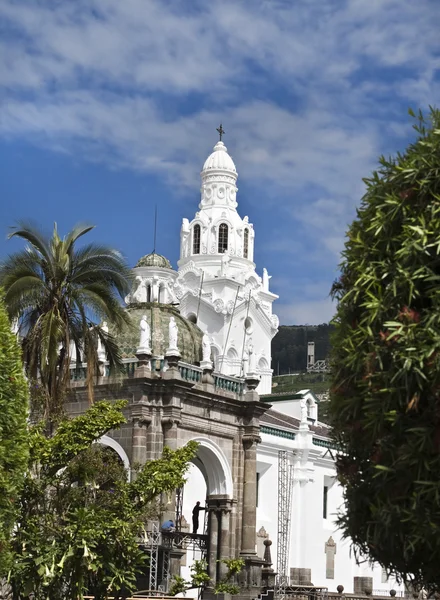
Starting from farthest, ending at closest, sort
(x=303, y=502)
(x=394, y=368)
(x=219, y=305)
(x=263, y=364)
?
(x=263, y=364)
(x=219, y=305)
(x=303, y=502)
(x=394, y=368)

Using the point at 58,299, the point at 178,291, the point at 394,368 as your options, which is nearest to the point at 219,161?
the point at 178,291

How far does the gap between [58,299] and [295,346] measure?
121 meters

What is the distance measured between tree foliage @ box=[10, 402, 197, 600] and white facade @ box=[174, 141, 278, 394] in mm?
49490

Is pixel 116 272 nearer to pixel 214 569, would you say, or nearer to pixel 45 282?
pixel 45 282

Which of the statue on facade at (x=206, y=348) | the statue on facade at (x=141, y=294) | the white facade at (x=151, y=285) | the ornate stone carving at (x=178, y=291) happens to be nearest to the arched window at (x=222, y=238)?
the ornate stone carving at (x=178, y=291)

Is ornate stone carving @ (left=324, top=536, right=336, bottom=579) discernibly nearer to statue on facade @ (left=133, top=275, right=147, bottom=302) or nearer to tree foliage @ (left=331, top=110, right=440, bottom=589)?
statue on facade @ (left=133, top=275, right=147, bottom=302)

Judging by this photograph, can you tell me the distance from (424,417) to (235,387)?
26.1 meters

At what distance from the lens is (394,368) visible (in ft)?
35.4

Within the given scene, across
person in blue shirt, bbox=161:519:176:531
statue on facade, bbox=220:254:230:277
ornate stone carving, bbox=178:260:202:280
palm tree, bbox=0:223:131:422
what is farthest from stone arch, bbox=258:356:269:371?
palm tree, bbox=0:223:131:422

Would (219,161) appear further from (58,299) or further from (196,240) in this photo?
(58,299)

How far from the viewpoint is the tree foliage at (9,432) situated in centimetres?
1650

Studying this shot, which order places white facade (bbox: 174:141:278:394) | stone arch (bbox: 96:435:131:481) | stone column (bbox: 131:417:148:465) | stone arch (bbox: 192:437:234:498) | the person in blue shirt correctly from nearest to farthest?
the person in blue shirt, stone column (bbox: 131:417:148:465), stone arch (bbox: 96:435:131:481), stone arch (bbox: 192:437:234:498), white facade (bbox: 174:141:278:394)

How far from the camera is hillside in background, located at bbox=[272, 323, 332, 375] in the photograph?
141 meters

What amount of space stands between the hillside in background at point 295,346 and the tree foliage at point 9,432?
122 meters
